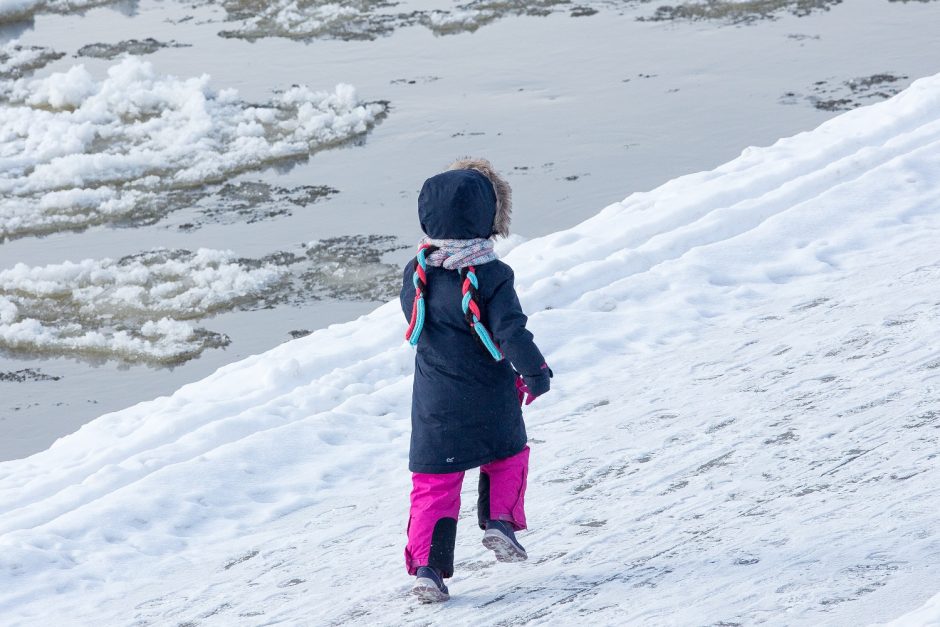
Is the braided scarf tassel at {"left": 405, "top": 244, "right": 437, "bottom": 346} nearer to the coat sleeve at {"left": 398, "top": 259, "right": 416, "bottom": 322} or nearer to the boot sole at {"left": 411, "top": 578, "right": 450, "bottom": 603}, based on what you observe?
the coat sleeve at {"left": 398, "top": 259, "right": 416, "bottom": 322}

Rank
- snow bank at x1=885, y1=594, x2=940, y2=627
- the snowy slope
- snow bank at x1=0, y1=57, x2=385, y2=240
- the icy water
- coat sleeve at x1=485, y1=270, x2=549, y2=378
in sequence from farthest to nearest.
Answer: snow bank at x1=0, y1=57, x2=385, y2=240, the icy water, the snowy slope, coat sleeve at x1=485, y1=270, x2=549, y2=378, snow bank at x1=885, y1=594, x2=940, y2=627

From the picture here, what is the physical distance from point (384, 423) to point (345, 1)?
1448 centimetres

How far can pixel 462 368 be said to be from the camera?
3.95m

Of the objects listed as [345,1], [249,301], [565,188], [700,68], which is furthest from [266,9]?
[249,301]

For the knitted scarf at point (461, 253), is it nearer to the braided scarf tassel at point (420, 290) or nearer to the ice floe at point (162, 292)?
the braided scarf tassel at point (420, 290)

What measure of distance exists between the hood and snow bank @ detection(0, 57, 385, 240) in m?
8.19

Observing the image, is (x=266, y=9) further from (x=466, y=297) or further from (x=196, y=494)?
(x=466, y=297)

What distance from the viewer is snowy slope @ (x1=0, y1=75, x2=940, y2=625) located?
4059 millimetres

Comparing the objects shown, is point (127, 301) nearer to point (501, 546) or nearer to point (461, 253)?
point (501, 546)

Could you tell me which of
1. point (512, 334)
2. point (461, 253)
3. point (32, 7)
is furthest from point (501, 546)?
point (32, 7)

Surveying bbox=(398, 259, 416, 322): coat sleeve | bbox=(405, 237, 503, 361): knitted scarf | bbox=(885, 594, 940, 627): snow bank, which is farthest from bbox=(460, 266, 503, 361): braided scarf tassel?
bbox=(885, 594, 940, 627): snow bank


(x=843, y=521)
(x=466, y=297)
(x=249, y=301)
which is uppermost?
(x=466, y=297)

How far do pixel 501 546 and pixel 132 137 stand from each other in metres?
10.6

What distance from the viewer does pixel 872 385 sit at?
5.34 m
